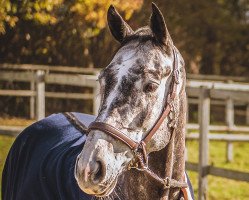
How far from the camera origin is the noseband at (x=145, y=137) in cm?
282

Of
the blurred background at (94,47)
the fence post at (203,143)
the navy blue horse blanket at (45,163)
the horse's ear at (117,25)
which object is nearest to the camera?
the horse's ear at (117,25)

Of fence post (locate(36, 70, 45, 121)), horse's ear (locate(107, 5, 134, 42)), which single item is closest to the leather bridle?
horse's ear (locate(107, 5, 134, 42))

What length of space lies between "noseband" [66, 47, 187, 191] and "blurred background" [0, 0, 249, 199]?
309 centimetres

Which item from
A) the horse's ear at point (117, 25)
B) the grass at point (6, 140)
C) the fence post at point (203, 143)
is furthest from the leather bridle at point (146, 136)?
the grass at point (6, 140)

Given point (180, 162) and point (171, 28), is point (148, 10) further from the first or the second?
point (180, 162)

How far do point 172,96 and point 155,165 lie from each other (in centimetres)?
35

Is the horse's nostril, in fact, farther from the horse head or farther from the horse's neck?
the horse's neck

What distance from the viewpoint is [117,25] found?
128 inches

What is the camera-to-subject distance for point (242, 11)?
73.4 feet

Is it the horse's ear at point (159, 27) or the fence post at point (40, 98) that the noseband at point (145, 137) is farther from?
the fence post at point (40, 98)

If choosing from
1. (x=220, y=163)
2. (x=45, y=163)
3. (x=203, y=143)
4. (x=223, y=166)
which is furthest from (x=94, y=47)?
(x=45, y=163)

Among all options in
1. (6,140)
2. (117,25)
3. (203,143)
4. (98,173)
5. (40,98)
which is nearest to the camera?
(98,173)

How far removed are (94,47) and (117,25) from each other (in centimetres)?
1080

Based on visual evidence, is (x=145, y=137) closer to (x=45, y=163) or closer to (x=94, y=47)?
(x=45, y=163)
